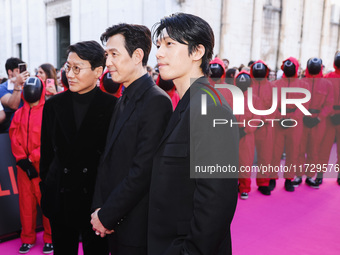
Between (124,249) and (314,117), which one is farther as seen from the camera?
(314,117)

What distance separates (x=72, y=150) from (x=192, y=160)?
1.06 m

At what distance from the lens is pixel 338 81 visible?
5238 mm

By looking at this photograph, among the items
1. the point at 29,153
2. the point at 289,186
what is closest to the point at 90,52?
the point at 29,153

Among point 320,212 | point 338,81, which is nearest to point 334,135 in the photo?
point 338,81

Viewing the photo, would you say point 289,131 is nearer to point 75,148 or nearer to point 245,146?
point 245,146

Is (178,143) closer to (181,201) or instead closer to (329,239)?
(181,201)

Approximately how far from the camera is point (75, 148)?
2.06 m

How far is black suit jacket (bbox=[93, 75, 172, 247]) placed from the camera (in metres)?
1.67

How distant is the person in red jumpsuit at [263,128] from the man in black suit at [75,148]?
10.9ft

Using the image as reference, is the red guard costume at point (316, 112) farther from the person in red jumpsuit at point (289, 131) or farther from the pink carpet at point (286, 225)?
the pink carpet at point (286, 225)

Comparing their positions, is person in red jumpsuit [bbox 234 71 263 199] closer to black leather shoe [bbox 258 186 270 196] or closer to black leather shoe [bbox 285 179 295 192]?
black leather shoe [bbox 258 186 270 196]

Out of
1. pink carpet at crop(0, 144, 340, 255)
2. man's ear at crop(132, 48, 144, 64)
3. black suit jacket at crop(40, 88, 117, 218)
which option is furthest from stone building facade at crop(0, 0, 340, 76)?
man's ear at crop(132, 48, 144, 64)

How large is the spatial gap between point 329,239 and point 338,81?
2.86m

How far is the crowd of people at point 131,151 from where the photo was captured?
1.27 metres
